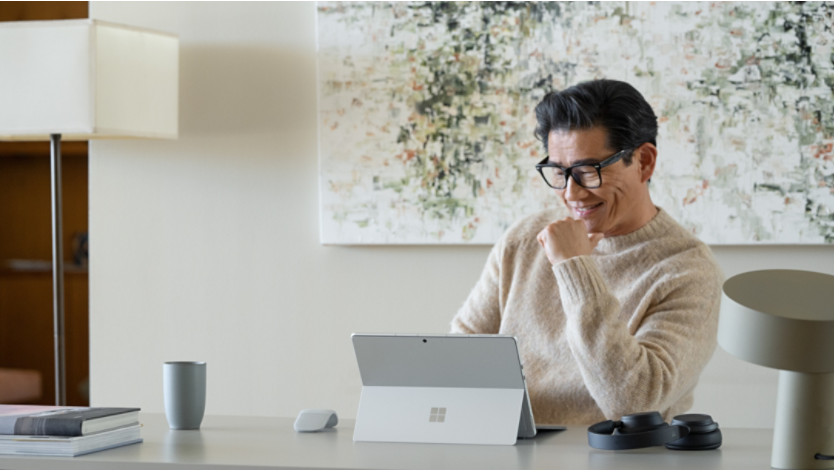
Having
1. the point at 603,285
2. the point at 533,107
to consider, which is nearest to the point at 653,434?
the point at 603,285

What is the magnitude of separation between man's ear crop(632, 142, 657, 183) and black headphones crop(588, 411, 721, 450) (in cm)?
73

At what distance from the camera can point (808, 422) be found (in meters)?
1.05

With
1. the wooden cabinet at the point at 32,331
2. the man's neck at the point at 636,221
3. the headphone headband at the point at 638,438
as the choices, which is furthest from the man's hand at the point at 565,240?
the wooden cabinet at the point at 32,331

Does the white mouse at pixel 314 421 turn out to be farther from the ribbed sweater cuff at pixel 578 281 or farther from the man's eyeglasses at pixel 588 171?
the man's eyeglasses at pixel 588 171

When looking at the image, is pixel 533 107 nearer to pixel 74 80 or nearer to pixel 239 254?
pixel 239 254

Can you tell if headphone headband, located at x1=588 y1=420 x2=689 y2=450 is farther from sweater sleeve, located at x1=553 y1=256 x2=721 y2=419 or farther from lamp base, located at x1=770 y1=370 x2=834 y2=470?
sweater sleeve, located at x1=553 y1=256 x2=721 y2=419

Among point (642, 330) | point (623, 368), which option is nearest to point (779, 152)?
point (642, 330)

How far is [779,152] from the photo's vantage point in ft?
7.94

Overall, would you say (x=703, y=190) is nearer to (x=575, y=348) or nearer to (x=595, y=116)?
(x=595, y=116)

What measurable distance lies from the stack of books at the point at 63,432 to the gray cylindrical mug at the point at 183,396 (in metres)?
0.15

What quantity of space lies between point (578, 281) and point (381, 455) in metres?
0.58

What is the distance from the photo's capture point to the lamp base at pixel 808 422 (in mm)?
1045

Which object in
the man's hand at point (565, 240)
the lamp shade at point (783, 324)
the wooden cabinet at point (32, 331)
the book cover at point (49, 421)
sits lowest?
the wooden cabinet at point (32, 331)

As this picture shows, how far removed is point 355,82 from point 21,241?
7.90ft
